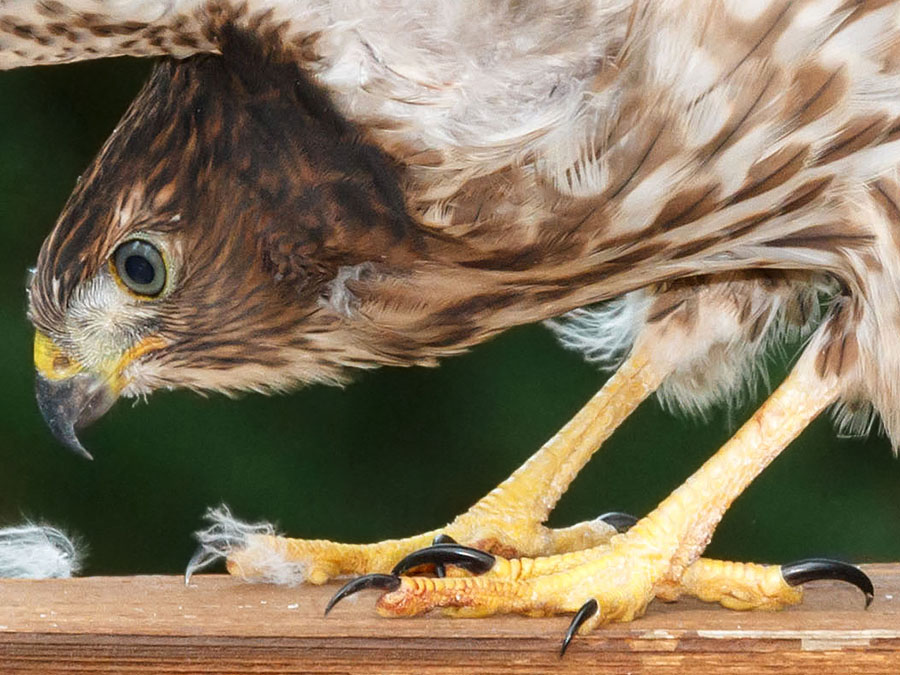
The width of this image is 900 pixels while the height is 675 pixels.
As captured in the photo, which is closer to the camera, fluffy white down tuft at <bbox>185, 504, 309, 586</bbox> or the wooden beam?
the wooden beam

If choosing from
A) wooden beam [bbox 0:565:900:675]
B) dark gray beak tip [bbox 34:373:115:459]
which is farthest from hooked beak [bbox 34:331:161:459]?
wooden beam [bbox 0:565:900:675]

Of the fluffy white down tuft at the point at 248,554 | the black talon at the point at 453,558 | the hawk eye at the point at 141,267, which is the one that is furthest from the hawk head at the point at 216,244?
the black talon at the point at 453,558

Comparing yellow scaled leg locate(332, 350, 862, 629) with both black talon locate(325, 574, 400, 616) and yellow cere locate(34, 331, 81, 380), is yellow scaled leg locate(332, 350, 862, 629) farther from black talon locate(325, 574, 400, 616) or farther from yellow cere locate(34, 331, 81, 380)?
yellow cere locate(34, 331, 81, 380)

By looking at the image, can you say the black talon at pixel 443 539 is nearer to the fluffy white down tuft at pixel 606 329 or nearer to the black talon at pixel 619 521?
the black talon at pixel 619 521

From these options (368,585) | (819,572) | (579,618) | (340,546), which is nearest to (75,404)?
(340,546)

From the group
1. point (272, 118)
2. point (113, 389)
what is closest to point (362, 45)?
point (272, 118)

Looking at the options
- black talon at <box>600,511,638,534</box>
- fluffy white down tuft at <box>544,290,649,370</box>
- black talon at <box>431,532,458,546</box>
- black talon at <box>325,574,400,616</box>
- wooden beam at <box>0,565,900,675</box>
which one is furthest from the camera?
fluffy white down tuft at <box>544,290,649,370</box>
